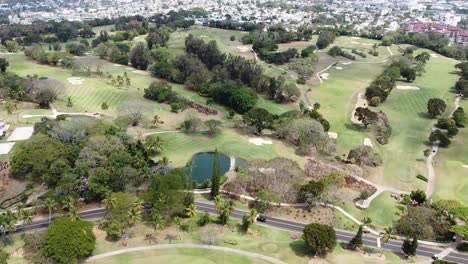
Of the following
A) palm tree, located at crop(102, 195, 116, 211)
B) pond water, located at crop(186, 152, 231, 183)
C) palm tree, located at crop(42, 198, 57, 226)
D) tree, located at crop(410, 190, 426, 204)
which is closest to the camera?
palm tree, located at crop(42, 198, 57, 226)

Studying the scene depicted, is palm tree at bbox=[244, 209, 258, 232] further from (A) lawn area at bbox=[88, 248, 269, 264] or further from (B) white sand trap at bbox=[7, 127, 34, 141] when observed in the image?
(B) white sand trap at bbox=[7, 127, 34, 141]

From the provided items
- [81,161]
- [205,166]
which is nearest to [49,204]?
[81,161]

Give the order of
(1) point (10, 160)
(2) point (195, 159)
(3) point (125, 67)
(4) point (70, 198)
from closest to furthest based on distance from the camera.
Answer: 1. (4) point (70, 198)
2. (1) point (10, 160)
3. (2) point (195, 159)
4. (3) point (125, 67)

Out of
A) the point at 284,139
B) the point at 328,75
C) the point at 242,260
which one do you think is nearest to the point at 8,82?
the point at 284,139

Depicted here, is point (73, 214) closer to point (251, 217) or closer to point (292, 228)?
point (251, 217)

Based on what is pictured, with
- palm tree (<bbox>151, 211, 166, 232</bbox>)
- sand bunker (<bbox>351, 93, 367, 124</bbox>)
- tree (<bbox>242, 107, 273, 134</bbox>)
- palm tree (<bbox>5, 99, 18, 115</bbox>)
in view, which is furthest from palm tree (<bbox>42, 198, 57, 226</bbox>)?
sand bunker (<bbox>351, 93, 367, 124</bbox>)

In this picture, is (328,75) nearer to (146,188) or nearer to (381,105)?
(381,105)
